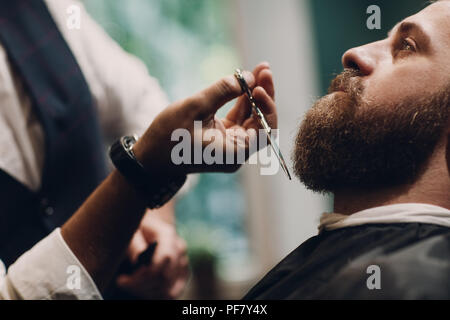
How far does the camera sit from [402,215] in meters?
0.81

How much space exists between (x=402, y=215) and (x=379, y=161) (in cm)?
11

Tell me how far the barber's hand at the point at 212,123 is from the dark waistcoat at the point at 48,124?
0.92 ft

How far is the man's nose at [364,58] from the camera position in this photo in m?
0.89

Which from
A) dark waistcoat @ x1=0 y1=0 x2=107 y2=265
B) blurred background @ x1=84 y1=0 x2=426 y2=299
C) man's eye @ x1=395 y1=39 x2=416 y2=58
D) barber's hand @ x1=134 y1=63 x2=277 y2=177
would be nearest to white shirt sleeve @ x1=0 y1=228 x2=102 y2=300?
dark waistcoat @ x1=0 y1=0 x2=107 y2=265

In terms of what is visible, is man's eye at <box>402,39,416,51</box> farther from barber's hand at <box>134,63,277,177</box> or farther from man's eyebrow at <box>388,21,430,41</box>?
barber's hand at <box>134,63,277,177</box>

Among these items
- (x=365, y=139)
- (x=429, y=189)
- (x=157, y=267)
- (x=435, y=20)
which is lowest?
(x=157, y=267)

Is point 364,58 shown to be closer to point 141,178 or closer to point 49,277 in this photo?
point 141,178

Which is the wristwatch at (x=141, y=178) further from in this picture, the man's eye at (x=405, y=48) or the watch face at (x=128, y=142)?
the man's eye at (x=405, y=48)

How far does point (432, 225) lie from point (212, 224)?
1796 millimetres

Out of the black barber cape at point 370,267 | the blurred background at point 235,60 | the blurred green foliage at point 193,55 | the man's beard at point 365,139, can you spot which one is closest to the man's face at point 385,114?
the man's beard at point 365,139

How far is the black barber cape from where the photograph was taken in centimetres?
71

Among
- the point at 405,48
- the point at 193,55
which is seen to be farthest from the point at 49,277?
the point at 193,55

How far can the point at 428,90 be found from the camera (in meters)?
0.83

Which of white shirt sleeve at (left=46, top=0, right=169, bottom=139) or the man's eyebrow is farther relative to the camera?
white shirt sleeve at (left=46, top=0, right=169, bottom=139)
